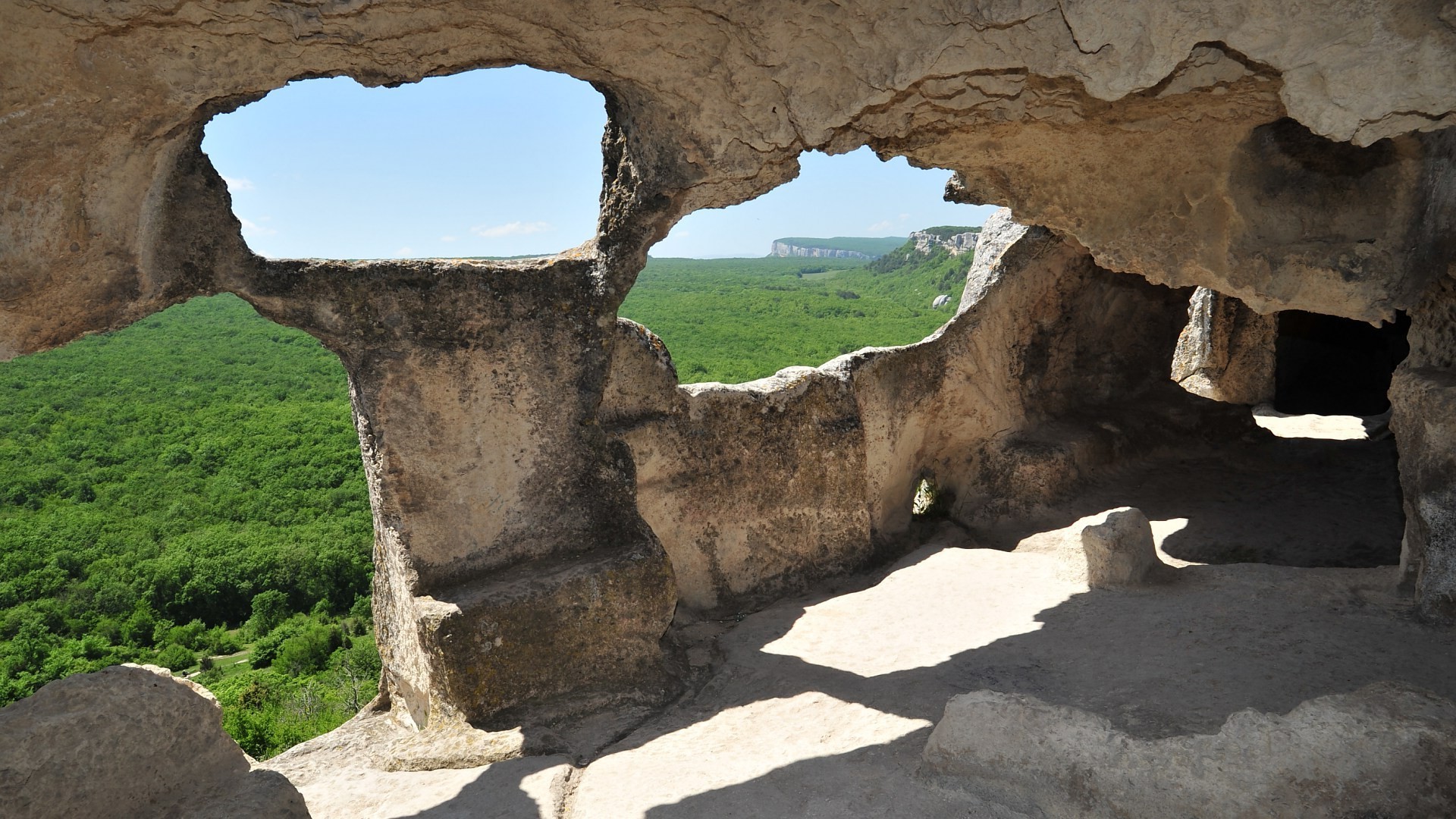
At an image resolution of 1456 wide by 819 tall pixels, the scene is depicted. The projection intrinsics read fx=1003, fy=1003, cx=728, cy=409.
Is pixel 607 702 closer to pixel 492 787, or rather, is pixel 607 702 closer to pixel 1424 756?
pixel 492 787

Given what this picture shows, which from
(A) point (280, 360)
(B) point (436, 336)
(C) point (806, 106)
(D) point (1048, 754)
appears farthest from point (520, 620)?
(A) point (280, 360)

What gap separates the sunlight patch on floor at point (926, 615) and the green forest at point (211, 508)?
25.6ft

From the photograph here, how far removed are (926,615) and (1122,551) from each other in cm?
116

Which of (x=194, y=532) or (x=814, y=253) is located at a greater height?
(x=814, y=253)

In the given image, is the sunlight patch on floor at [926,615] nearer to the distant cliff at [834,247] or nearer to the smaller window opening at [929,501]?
the smaller window opening at [929,501]

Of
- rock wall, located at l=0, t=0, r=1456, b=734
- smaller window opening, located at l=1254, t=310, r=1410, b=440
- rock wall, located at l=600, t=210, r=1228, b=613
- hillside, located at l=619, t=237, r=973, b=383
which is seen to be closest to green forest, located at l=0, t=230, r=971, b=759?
hillside, located at l=619, t=237, r=973, b=383

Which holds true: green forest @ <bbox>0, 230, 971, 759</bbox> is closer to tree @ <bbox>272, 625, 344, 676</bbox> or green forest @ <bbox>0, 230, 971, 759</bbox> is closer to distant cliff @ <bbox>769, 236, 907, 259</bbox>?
tree @ <bbox>272, 625, 344, 676</bbox>

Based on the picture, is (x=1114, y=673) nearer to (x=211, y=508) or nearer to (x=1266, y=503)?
(x=1266, y=503)

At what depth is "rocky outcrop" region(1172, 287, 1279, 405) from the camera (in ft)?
35.3

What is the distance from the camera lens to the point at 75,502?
23.2m

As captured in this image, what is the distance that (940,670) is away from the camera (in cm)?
500

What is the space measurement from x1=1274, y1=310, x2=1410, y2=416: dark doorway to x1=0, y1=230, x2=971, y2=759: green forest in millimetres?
12444

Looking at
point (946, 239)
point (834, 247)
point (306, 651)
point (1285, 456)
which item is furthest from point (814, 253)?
point (1285, 456)

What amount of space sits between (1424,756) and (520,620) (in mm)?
3462
